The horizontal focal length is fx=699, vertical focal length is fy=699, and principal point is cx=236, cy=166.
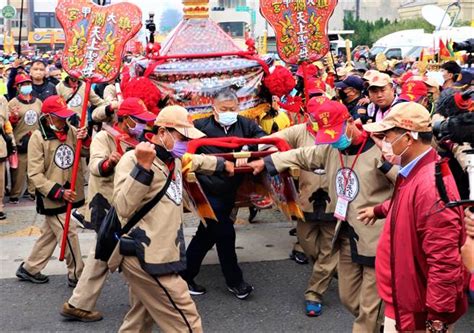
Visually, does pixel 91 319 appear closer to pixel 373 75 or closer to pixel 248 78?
pixel 248 78

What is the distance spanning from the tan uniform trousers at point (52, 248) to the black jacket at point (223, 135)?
1.35 m

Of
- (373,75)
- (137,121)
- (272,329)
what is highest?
(373,75)

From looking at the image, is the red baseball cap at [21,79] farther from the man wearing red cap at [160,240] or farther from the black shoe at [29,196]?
the man wearing red cap at [160,240]

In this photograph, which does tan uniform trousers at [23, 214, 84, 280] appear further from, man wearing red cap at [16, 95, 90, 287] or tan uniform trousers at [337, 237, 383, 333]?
tan uniform trousers at [337, 237, 383, 333]

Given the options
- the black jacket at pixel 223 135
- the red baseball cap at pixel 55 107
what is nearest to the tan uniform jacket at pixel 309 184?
the black jacket at pixel 223 135

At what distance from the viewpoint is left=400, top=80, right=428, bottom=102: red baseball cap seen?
6922 mm

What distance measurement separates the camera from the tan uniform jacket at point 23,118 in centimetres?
997

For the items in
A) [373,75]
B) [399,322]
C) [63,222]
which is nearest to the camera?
[399,322]

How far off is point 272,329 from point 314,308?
0.46 meters

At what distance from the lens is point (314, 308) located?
5871 millimetres

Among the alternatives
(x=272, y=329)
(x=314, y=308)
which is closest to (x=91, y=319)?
(x=272, y=329)

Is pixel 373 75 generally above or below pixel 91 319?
above

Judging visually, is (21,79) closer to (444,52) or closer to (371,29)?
(444,52)

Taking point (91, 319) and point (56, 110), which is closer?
point (91, 319)
